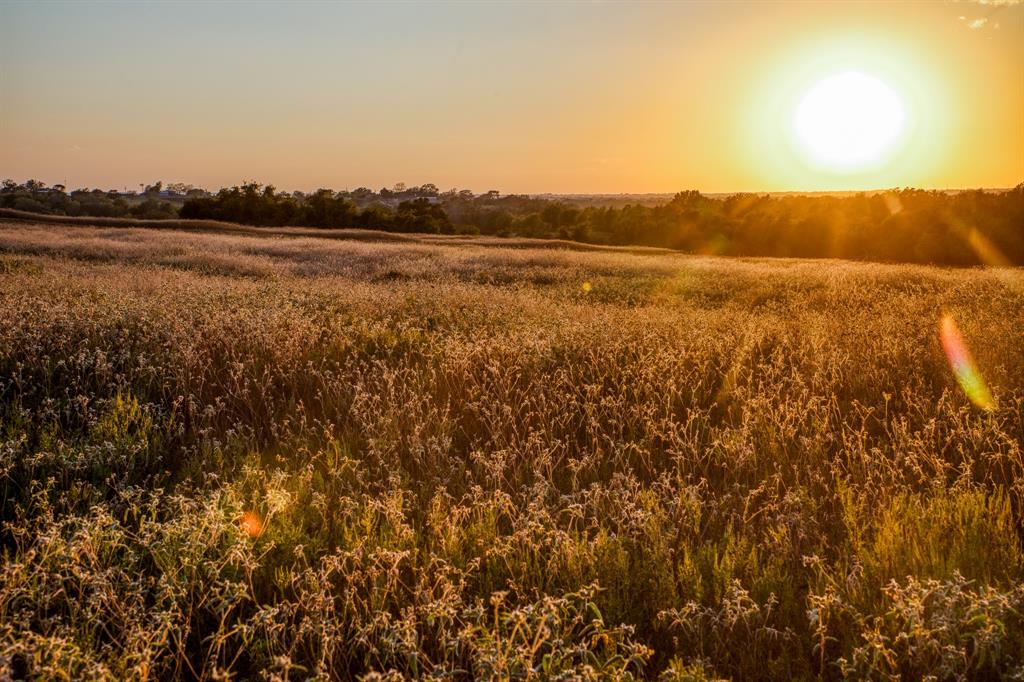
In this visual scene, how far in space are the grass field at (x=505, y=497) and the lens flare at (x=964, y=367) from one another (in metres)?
0.13

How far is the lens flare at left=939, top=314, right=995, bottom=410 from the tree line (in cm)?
3458

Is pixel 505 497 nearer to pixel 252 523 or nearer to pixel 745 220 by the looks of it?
pixel 252 523

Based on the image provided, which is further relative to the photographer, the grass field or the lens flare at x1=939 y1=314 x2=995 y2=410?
the lens flare at x1=939 y1=314 x2=995 y2=410

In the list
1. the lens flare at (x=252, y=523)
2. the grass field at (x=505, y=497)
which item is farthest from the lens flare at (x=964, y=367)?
the lens flare at (x=252, y=523)

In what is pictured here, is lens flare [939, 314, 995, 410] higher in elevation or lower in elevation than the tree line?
lower

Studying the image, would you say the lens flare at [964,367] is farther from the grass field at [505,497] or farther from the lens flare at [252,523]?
the lens flare at [252,523]

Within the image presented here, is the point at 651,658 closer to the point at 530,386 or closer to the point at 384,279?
the point at 530,386

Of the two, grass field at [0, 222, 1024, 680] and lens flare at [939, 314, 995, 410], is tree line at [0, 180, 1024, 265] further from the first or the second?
grass field at [0, 222, 1024, 680]

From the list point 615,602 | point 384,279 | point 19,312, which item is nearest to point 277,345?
point 19,312

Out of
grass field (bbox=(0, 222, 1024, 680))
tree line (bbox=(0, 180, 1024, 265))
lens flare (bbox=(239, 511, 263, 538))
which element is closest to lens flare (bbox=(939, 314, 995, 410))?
grass field (bbox=(0, 222, 1024, 680))

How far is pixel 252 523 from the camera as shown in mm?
3225

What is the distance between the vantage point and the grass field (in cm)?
230

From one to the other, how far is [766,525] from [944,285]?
12729 mm

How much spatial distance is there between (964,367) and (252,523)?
6.31m
